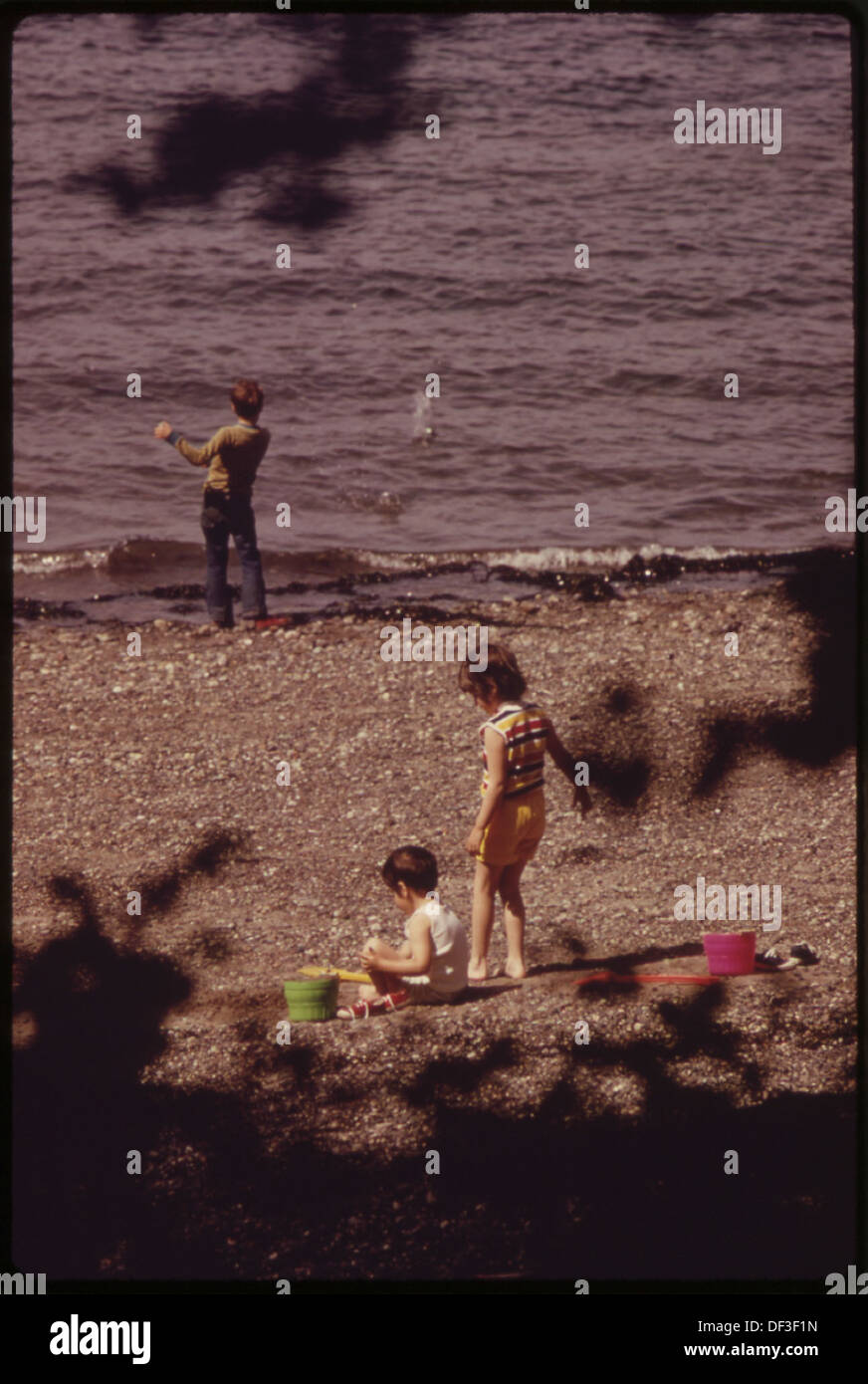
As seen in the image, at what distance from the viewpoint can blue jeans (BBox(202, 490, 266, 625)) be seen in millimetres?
13258

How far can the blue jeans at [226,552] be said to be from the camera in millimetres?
13258

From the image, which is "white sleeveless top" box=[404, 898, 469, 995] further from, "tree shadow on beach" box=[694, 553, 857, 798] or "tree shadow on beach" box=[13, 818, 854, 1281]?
"tree shadow on beach" box=[694, 553, 857, 798]

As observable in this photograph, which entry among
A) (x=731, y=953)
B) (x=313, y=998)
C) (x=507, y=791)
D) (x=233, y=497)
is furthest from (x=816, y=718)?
(x=313, y=998)

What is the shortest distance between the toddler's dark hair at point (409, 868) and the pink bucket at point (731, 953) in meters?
1.60

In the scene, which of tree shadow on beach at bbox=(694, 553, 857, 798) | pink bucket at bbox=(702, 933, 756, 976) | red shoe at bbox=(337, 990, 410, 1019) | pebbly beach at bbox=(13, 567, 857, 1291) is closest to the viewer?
pebbly beach at bbox=(13, 567, 857, 1291)

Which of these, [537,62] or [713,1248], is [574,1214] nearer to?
[713,1248]

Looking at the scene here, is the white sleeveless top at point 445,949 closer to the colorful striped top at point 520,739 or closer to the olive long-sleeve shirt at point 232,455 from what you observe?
the colorful striped top at point 520,739

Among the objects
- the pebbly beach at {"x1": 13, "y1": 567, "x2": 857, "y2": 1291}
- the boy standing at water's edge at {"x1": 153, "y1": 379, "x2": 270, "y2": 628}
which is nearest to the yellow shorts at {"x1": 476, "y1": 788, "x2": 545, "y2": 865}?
the pebbly beach at {"x1": 13, "y1": 567, "x2": 857, "y2": 1291}

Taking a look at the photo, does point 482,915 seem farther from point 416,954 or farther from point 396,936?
point 396,936

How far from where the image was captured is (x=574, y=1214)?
6422 millimetres

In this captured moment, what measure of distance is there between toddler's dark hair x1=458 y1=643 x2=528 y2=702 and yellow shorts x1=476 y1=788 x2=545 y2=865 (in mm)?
587

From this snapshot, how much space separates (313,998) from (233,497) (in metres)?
6.61

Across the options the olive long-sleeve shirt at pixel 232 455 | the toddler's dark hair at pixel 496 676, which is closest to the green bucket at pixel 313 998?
the toddler's dark hair at pixel 496 676

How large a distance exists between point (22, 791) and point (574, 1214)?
20.5 feet
